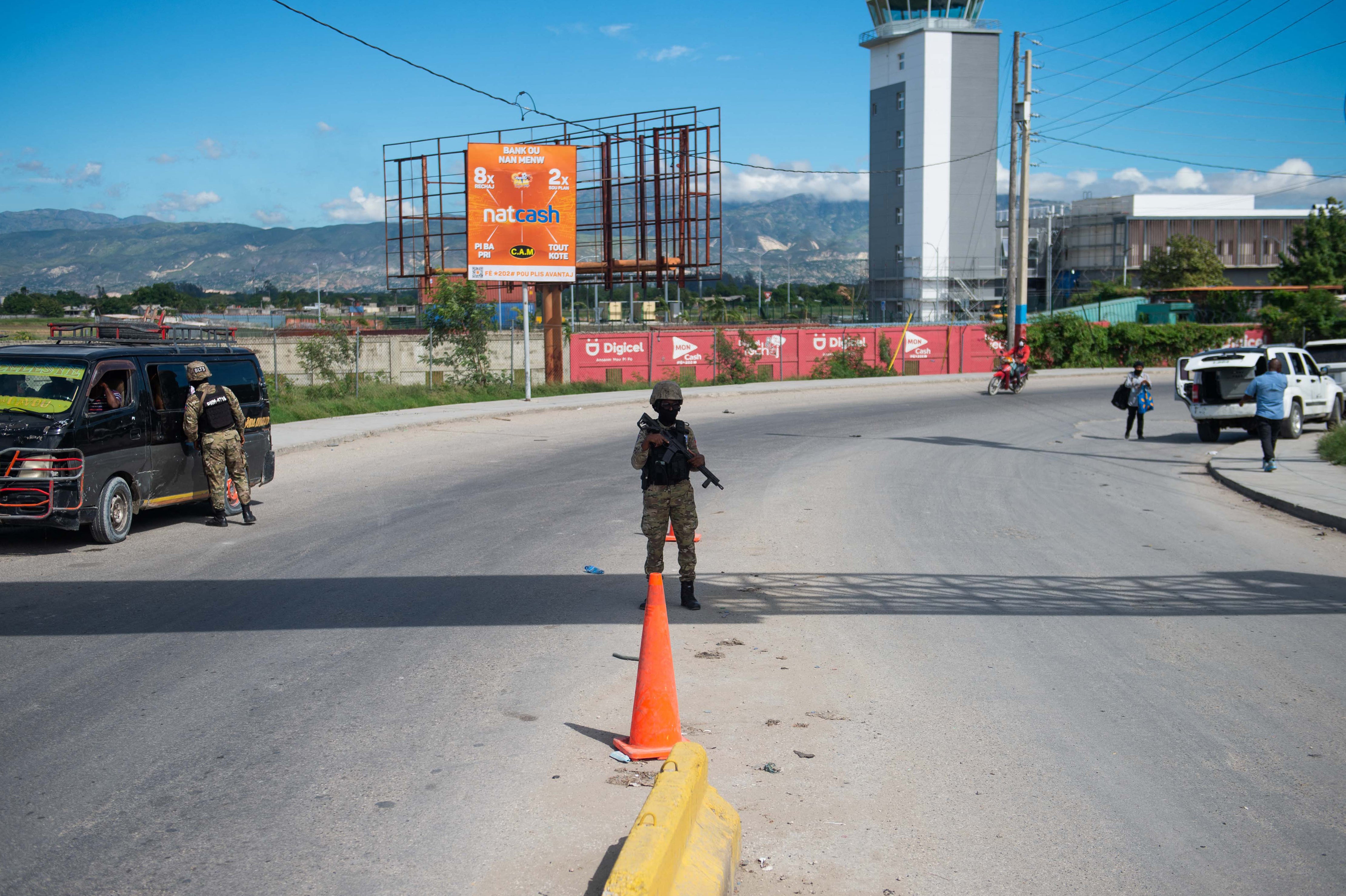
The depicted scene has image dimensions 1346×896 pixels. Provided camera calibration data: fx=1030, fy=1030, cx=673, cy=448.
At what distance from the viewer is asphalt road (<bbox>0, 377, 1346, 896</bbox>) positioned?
4.22 meters

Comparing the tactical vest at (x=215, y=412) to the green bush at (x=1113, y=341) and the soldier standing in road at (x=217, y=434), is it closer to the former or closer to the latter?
the soldier standing in road at (x=217, y=434)

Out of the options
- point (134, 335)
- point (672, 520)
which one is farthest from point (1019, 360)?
point (672, 520)

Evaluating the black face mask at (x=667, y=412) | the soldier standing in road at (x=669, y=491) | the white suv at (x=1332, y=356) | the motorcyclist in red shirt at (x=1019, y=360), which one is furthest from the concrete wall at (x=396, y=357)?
the soldier standing in road at (x=669, y=491)

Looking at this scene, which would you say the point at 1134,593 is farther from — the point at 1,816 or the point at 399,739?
the point at 1,816

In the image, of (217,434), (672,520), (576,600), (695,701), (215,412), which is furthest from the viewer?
(217,434)

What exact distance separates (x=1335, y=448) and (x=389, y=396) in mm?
23139

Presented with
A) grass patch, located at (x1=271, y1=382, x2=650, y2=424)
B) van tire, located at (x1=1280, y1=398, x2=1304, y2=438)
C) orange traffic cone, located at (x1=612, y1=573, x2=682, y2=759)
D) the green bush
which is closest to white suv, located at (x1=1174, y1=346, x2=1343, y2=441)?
van tire, located at (x1=1280, y1=398, x2=1304, y2=438)

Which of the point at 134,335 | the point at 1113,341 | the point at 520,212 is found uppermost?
the point at 520,212

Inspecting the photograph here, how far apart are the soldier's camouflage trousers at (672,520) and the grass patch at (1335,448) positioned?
14271mm

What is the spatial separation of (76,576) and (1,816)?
5356 mm

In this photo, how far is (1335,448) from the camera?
58.7 ft

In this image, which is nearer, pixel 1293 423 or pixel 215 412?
pixel 215 412

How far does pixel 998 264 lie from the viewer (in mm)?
101688

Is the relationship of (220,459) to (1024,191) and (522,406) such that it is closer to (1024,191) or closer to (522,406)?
(522,406)
